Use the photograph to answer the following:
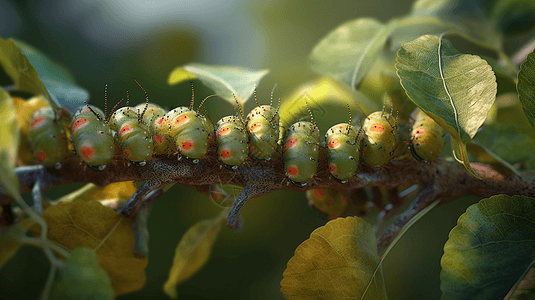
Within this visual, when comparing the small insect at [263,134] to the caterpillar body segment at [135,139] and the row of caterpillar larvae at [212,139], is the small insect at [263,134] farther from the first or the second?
the caterpillar body segment at [135,139]

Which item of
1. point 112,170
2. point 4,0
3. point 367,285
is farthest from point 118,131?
point 4,0

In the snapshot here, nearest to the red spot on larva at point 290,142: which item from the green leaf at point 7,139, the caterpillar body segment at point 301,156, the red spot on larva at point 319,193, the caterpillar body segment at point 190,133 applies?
the caterpillar body segment at point 301,156

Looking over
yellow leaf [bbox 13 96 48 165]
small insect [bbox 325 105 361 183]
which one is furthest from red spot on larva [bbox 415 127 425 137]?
yellow leaf [bbox 13 96 48 165]

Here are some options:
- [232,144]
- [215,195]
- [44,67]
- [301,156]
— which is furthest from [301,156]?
[44,67]

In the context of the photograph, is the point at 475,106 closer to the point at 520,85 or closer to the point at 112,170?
the point at 520,85

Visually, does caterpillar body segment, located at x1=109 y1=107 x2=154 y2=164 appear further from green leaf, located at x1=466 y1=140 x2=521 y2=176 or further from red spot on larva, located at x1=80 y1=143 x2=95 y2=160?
green leaf, located at x1=466 y1=140 x2=521 y2=176

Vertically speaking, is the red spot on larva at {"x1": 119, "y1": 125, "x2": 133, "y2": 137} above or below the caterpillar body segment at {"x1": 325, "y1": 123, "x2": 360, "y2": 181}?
above
